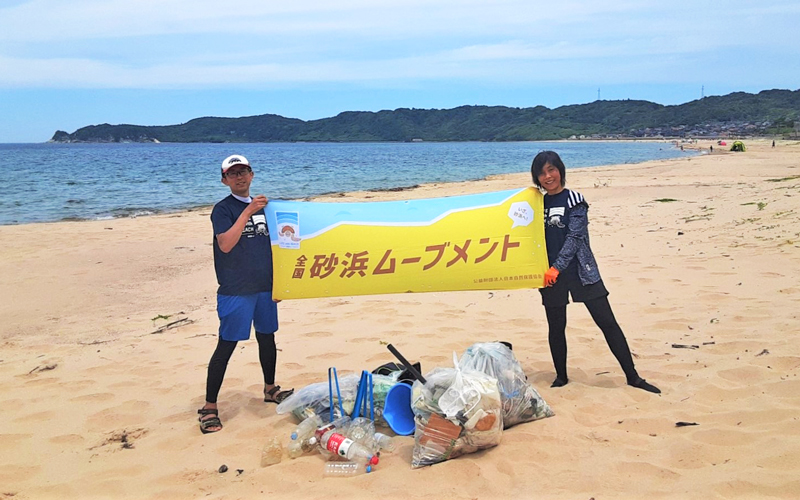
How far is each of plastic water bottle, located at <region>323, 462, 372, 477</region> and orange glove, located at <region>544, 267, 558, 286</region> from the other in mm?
1868

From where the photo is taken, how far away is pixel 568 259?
4.40m

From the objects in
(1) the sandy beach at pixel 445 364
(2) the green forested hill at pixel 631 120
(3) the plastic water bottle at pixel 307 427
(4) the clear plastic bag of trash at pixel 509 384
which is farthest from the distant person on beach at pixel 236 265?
(2) the green forested hill at pixel 631 120

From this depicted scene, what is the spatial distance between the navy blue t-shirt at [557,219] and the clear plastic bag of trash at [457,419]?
4.30ft

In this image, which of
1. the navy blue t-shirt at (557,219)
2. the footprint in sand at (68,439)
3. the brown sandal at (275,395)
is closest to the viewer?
the footprint in sand at (68,439)

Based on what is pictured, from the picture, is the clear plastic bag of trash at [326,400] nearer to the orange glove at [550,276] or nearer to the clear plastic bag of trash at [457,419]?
the clear plastic bag of trash at [457,419]

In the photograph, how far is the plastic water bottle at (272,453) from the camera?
150 inches

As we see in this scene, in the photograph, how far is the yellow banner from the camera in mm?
4449

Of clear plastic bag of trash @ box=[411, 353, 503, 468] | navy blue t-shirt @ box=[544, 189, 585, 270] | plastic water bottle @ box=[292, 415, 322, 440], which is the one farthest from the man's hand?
navy blue t-shirt @ box=[544, 189, 585, 270]

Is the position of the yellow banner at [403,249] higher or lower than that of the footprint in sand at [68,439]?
higher

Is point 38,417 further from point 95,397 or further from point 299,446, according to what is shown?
point 299,446

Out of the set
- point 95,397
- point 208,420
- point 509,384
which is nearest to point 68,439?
point 95,397

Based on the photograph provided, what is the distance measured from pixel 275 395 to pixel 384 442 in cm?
121

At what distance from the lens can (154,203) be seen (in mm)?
24297

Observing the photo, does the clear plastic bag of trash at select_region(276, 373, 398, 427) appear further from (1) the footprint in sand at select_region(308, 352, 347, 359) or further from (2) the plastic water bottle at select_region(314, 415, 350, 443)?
(1) the footprint in sand at select_region(308, 352, 347, 359)
